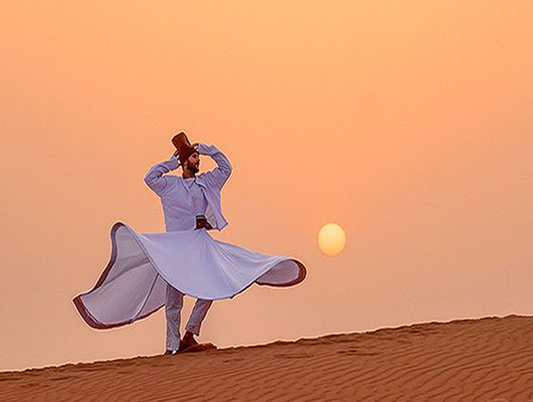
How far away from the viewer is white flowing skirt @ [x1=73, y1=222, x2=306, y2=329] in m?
14.8

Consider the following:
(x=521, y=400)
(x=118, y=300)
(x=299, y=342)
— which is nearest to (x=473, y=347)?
(x=299, y=342)

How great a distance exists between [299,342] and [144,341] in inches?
3031

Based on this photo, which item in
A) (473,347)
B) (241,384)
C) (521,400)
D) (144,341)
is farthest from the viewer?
(144,341)

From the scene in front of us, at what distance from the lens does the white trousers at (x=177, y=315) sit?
1480 cm

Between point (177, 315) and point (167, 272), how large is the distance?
52 centimetres

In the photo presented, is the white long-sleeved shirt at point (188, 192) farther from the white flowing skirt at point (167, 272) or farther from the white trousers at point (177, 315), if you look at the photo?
the white trousers at point (177, 315)

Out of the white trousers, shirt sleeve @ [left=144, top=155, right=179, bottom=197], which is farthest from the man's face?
the white trousers

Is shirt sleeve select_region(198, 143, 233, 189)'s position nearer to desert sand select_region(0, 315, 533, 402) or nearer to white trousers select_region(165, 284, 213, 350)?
white trousers select_region(165, 284, 213, 350)

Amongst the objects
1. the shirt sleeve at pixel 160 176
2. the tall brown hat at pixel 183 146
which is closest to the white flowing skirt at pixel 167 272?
the shirt sleeve at pixel 160 176

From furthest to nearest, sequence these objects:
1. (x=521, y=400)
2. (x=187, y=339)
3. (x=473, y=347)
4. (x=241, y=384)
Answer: (x=187, y=339) → (x=473, y=347) → (x=241, y=384) → (x=521, y=400)

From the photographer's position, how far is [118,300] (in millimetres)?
15477

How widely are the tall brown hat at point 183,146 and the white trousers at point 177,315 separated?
1511mm

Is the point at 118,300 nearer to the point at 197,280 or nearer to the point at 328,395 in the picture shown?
the point at 197,280

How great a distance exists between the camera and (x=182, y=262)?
587 inches
